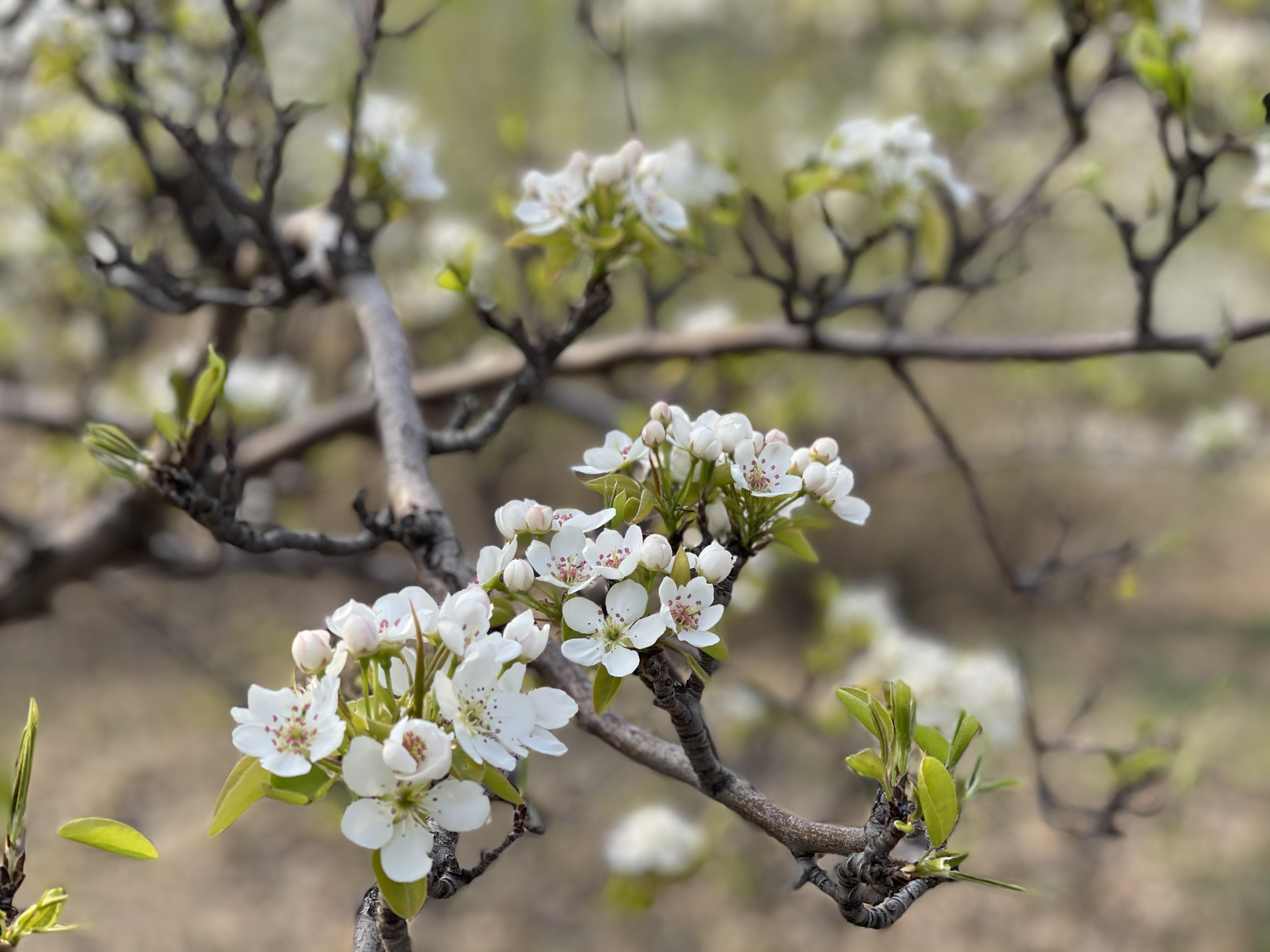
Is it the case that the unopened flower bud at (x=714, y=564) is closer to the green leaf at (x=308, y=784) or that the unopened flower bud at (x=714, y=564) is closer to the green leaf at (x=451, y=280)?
the green leaf at (x=308, y=784)

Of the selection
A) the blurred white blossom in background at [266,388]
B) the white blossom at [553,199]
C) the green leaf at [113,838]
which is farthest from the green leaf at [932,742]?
the blurred white blossom in background at [266,388]

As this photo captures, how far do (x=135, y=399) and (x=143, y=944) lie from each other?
182 centimetres

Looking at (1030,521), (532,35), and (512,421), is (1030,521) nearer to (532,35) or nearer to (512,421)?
(512,421)

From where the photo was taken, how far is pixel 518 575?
1.84ft

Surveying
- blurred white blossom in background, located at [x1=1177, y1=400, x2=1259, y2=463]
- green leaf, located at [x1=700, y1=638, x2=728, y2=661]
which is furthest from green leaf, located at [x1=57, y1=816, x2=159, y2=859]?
blurred white blossom in background, located at [x1=1177, y1=400, x2=1259, y2=463]

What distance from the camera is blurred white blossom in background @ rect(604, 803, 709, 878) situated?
1.88m

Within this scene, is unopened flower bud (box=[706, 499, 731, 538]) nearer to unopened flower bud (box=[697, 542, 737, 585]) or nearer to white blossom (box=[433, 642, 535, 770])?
unopened flower bud (box=[697, 542, 737, 585])

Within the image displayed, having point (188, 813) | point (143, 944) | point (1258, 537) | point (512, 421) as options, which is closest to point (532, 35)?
point (512, 421)

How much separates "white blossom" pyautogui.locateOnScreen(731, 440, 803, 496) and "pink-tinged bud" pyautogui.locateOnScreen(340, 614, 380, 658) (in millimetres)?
249

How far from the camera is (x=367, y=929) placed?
0.54m

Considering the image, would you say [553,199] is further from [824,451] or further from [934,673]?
[934,673]

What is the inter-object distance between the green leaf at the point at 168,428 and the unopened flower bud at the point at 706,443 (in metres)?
0.43

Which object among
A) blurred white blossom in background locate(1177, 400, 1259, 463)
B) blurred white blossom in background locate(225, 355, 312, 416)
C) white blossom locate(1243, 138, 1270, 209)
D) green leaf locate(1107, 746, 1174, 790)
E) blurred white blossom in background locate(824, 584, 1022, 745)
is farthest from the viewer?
blurred white blossom in background locate(1177, 400, 1259, 463)

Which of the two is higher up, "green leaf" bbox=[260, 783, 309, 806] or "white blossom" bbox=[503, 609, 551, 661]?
"white blossom" bbox=[503, 609, 551, 661]
